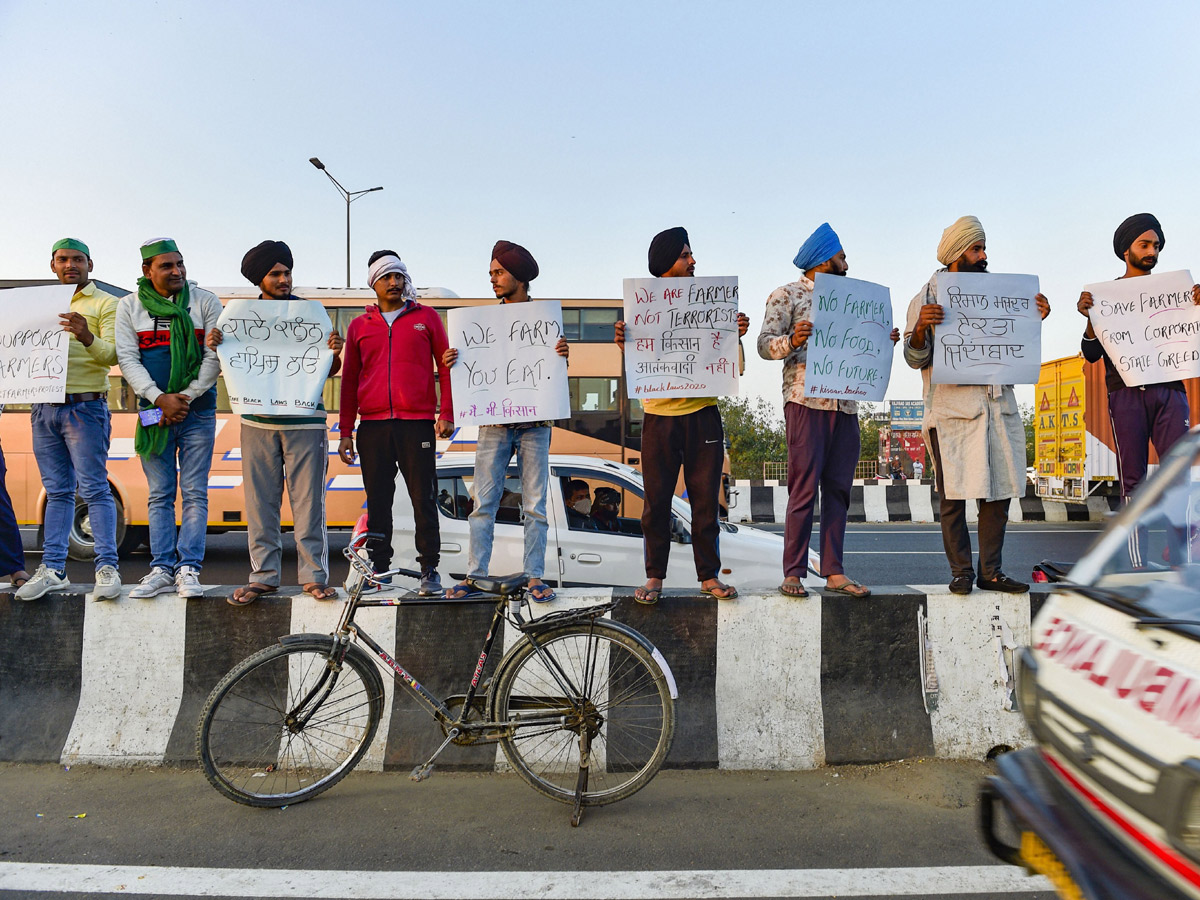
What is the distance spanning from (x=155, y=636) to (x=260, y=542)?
0.64m

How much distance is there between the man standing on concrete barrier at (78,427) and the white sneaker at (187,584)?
0.53 m

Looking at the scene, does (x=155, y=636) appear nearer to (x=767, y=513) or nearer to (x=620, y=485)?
(x=620, y=485)

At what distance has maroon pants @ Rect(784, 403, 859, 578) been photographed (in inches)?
176

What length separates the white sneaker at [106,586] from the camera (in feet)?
13.6

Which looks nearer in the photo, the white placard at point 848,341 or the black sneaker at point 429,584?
the black sneaker at point 429,584

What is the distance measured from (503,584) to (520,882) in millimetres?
1164

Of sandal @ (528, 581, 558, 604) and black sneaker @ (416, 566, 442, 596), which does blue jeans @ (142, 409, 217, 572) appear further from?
sandal @ (528, 581, 558, 604)

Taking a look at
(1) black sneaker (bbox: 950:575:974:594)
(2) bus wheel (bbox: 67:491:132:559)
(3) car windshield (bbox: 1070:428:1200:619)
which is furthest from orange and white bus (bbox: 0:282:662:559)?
(3) car windshield (bbox: 1070:428:1200:619)

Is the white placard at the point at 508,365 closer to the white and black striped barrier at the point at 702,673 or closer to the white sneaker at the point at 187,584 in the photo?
the white and black striped barrier at the point at 702,673

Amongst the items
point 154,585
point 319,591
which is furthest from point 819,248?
point 154,585

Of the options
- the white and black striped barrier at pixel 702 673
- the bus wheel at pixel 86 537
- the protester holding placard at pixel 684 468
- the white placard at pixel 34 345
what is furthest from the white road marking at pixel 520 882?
the bus wheel at pixel 86 537

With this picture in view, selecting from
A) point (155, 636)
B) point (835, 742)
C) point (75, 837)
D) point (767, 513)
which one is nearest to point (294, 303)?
point (155, 636)

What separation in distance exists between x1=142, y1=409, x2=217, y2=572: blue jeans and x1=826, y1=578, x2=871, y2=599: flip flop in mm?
3138

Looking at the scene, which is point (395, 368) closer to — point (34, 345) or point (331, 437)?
point (34, 345)
